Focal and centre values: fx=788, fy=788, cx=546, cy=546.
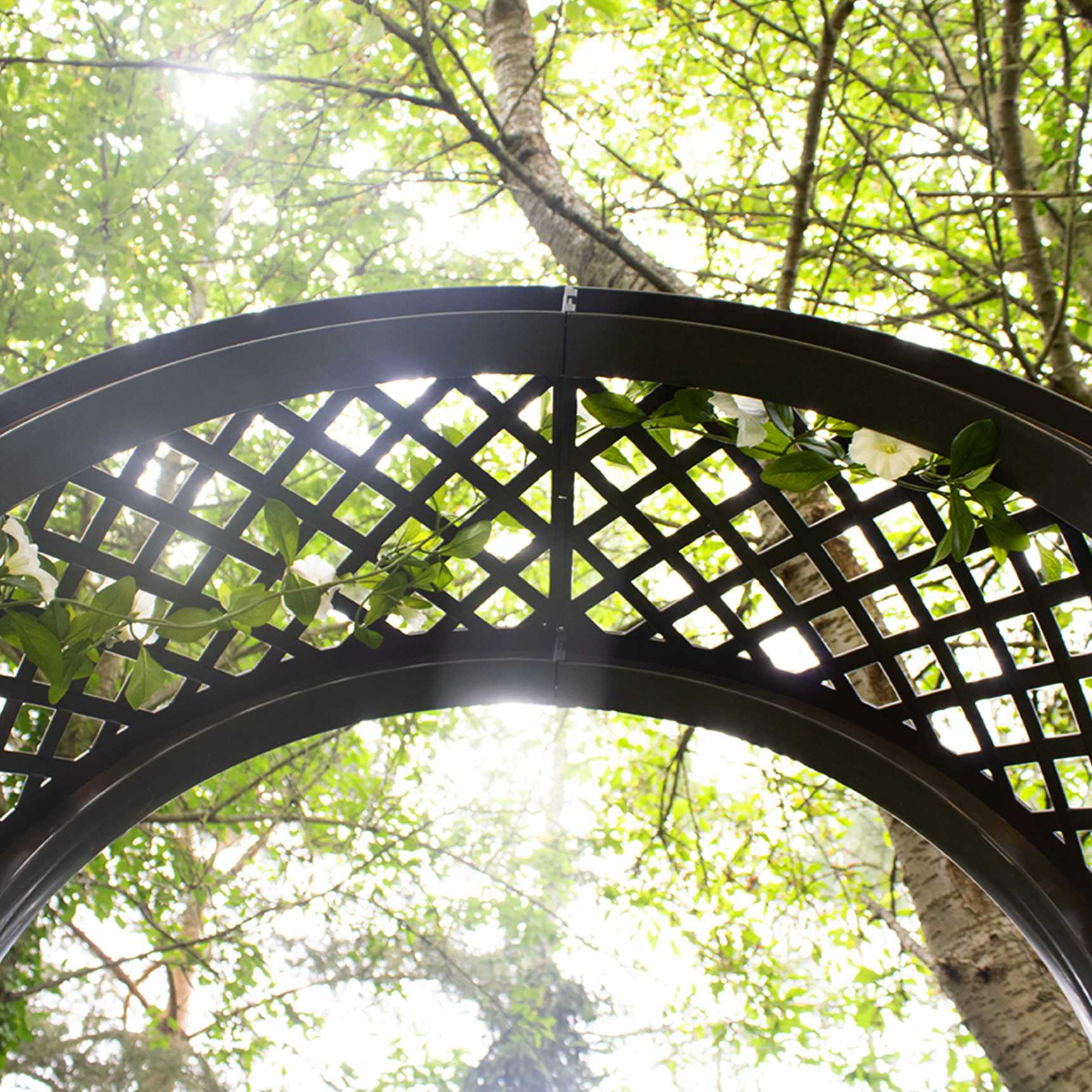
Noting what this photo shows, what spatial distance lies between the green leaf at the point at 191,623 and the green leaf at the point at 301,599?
6 cm

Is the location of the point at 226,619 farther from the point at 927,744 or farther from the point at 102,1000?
the point at 102,1000

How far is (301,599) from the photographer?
750mm

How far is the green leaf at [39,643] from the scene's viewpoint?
26.1 inches

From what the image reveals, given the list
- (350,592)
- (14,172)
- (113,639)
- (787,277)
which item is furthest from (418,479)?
(14,172)

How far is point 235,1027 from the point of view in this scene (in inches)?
100

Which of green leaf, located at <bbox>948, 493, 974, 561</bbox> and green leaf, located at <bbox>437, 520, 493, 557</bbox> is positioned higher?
green leaf, located at <bbox>437, 520, 493, 557</bbox>

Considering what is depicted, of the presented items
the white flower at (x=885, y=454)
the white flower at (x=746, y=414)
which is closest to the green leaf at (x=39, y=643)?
the white flower at (x=746, y=414)

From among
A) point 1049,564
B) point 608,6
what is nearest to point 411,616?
point 1049,564

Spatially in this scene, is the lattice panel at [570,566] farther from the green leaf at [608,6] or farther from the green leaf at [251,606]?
the green leaf at [608,6]

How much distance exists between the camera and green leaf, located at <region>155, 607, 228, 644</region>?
713 mm

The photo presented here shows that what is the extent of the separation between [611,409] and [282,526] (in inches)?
11.8

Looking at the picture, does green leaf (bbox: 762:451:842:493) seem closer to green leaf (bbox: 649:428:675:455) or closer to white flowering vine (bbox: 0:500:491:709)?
green leaf (bbox: 649:428:675:455)

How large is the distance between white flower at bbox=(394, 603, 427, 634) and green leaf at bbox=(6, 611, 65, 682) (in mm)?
297

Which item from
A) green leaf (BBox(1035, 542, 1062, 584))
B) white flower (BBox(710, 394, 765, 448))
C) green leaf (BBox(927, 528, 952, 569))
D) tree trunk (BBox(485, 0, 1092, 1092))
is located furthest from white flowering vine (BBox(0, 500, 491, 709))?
tree trunk (BBox(485, 0, 1092, 1092))
